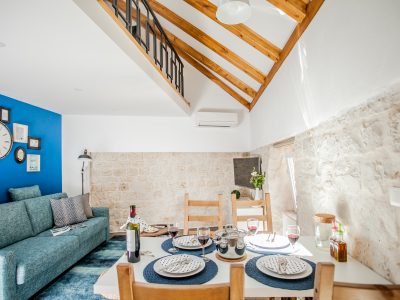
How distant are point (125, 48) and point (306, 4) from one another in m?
1.75

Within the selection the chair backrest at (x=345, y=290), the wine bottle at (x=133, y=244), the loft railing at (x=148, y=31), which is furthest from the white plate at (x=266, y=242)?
the loft railing at (x=148, y=31)

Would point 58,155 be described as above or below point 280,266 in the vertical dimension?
above

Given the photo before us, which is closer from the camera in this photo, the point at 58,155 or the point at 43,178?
the point at 43,178

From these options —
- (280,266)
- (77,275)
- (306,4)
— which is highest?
(306,4)

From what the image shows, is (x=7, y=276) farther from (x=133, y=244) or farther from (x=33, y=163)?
(x=33, y=163)

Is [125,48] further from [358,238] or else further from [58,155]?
[58,155]

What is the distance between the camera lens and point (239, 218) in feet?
8.02

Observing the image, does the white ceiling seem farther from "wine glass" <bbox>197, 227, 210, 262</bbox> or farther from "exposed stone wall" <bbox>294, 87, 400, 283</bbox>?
"wine glass" <bbox>197, 227, 210, 262</bbox>

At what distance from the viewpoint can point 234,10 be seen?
2.09m

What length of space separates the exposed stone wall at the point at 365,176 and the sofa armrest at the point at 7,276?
279 cm

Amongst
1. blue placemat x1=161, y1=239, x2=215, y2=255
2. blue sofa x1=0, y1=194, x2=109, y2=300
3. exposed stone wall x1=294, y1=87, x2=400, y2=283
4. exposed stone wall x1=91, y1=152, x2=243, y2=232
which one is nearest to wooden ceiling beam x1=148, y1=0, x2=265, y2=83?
exposed stone wall x1=91, y1=152, x2=243, y2=232

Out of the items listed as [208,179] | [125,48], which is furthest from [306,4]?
[208,179]

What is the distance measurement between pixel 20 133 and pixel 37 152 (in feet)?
1.71

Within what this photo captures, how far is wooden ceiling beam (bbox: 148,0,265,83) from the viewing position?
12.4 ft
